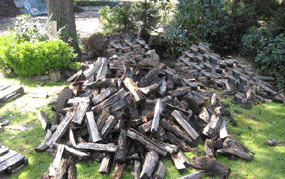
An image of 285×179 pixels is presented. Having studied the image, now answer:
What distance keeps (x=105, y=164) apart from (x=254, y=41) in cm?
738

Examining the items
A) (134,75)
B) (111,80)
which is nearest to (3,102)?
(111,80)

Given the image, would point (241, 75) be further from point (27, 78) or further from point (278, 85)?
point (27, 78)

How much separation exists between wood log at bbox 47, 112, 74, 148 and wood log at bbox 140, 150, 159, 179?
6.19 feet

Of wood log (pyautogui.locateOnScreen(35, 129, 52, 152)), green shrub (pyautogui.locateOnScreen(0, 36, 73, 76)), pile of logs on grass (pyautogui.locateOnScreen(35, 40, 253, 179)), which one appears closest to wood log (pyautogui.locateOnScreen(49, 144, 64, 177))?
pile of logs on grass (pyautogui.locateOnScreen(35, 40, 253, 179))

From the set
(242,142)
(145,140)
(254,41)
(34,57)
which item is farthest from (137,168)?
(254,41)

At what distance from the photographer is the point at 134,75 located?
5473mm

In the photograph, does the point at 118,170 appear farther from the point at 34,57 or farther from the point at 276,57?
Result: the point at 276,57

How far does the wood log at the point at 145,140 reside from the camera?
3783mm

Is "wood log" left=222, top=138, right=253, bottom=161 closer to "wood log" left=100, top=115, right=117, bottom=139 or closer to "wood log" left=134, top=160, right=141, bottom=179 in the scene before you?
"wood log" left=134, top=160, right=141, bottom=179

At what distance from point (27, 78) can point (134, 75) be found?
14.6ft

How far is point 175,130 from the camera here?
13.8 feet

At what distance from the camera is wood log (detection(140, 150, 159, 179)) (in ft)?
11.0

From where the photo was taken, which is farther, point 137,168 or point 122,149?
point 122,149

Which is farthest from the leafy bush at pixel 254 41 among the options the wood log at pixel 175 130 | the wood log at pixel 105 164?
the wood log at pixel 105 164
